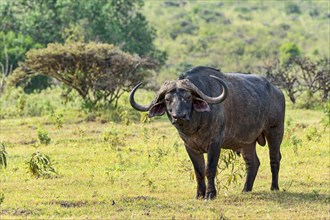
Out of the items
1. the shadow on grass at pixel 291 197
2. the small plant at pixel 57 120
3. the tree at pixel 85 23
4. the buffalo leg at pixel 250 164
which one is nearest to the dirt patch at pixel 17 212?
the shadow on grass at pixel 291 197

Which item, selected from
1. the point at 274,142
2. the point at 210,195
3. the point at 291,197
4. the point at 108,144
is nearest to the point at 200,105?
the point at 210,195

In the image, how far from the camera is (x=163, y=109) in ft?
31.0

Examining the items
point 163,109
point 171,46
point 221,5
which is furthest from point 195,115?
point 221,5

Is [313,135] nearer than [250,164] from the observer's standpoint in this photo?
No

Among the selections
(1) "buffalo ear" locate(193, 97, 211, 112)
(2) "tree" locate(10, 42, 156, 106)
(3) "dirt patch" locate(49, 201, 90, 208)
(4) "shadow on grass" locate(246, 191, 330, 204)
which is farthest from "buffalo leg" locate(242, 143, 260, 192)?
(2) "tree" locate(10, 42, 156, 106)

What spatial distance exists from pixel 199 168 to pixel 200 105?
962mm

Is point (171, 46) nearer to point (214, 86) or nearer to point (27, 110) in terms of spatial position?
point (27, 110)

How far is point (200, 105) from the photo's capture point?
9266 millimetres

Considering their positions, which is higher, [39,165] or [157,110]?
[157,110]

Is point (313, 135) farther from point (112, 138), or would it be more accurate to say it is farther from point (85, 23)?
point (85, 23)

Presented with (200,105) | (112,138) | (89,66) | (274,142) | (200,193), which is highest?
(89,66)

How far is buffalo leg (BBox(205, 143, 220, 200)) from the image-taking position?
9.68 m

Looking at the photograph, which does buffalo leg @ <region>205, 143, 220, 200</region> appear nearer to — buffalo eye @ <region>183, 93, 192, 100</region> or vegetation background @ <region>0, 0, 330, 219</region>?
vegetation background @ <region>0, 0, 330, 219</region>

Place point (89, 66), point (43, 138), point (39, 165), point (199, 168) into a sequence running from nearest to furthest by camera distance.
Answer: point (199, 168)
point (39, 165)
point (43, 138)
point (89, 66)
